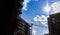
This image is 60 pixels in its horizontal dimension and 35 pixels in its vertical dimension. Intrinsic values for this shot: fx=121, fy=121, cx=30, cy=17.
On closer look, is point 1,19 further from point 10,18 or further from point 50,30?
point 50,30

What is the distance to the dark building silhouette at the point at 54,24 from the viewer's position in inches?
1655

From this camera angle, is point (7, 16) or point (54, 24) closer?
point (7, 16)

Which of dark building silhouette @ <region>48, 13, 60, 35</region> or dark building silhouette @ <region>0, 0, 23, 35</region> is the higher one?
dark building silhouette @ <region>48, 13, 60, 35</region>

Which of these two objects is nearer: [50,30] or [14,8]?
[14,8]

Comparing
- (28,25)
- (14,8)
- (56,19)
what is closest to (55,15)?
(56,19)

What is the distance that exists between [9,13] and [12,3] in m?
0.13

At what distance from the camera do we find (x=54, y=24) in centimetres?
4488

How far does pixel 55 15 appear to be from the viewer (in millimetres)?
46156

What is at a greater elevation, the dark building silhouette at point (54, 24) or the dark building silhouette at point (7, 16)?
the dark building silhouette at point (54, 24)

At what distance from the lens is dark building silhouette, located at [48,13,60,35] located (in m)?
42.0

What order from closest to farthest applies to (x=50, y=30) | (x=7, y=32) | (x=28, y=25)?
1. (x=7, y=32)
2. (x=28, y=25)
3. (x=50, y=30)

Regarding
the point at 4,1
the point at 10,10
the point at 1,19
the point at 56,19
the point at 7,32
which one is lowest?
the point at 7,32

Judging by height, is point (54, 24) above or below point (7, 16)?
above

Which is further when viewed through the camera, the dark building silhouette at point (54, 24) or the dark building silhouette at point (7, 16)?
the dark building silhouette at point (54, 24)
